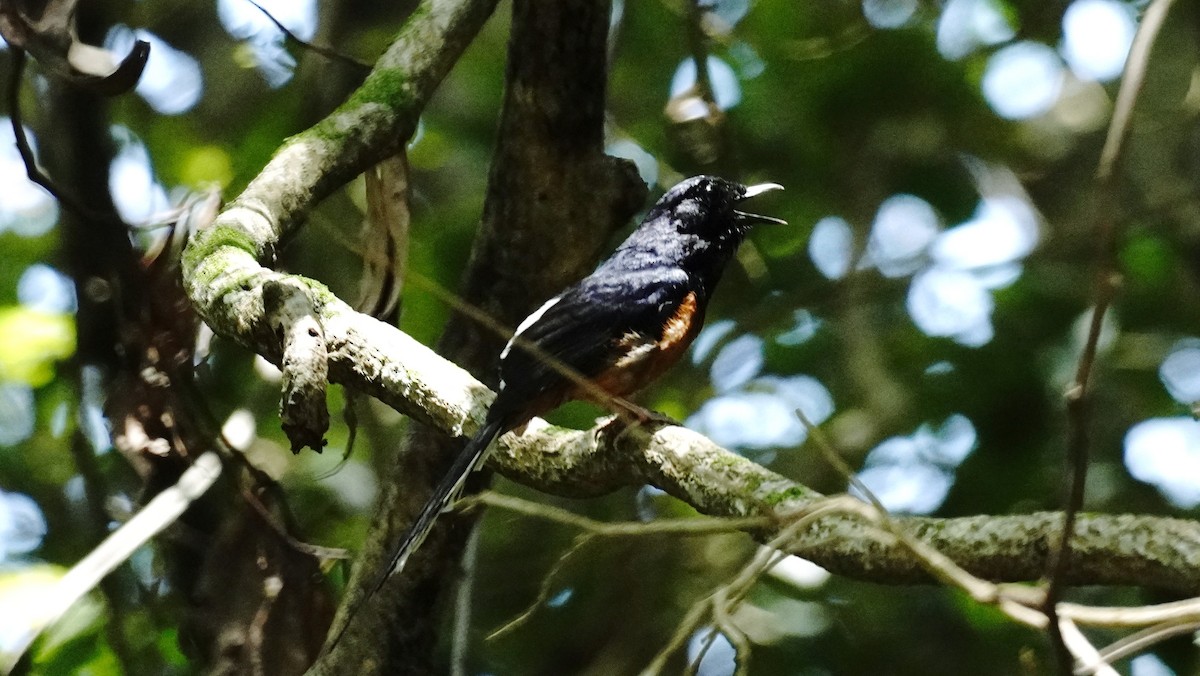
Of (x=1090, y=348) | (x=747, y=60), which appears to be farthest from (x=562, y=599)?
(x=1090, y=348)

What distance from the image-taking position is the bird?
3.25 m

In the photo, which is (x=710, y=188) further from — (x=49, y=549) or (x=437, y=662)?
(x=49, y=549)

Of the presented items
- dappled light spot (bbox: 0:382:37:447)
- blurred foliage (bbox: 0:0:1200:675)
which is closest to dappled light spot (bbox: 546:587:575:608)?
blurred foliage (bbox: 0:0:1200:675)

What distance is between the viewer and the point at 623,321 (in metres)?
4.00

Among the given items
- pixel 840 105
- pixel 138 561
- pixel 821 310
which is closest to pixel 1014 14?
pixel 840 105

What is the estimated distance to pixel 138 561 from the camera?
216 inches

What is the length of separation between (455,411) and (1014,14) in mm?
3835

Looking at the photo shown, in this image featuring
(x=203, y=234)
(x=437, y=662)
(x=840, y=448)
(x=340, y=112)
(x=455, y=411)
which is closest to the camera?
(x=455, y=411)

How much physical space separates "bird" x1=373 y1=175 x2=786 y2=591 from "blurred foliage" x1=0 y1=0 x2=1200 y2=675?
2.13 feet

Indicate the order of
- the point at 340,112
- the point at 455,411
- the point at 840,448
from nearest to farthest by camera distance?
the point at 455,411 < the point at 340,112 < the point at 840,448

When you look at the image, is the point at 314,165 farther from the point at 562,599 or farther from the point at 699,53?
the point at 562,599

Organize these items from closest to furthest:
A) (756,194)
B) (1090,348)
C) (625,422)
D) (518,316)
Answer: (1090,348), (625,422), (518,316), (756,194)

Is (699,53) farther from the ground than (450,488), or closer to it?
farther from the ground

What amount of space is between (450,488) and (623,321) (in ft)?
3.21
